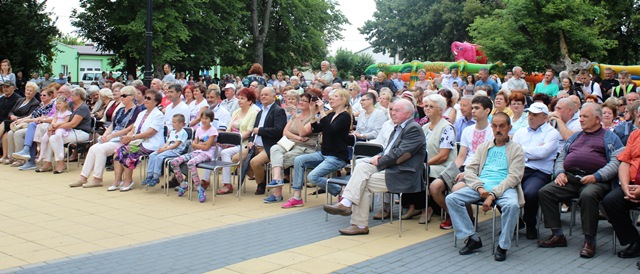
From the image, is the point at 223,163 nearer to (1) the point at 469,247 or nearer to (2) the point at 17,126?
(1) the point at 469,247

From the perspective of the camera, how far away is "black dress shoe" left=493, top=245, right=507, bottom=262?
580 cm

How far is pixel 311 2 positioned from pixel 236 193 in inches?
1144

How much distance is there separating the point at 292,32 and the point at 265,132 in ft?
94.3

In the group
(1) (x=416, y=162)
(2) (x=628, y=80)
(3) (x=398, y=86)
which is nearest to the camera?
(1) (x=416, y=162)

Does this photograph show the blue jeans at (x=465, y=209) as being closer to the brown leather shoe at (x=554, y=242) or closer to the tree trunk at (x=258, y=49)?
the brown leather shoe at (x=554, y=242)

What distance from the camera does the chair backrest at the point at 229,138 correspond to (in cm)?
900

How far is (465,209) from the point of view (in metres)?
6.14

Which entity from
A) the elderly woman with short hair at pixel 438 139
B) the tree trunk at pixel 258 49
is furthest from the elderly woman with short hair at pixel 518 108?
the tree trunk at pixel 258 49

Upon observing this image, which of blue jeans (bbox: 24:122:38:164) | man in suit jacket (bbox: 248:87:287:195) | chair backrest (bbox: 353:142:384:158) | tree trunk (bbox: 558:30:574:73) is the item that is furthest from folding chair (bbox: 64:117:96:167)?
tree trunk (bbox: 558:30:574:73)

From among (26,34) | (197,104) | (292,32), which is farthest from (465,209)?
(292,32)

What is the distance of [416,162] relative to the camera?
6.84 metres

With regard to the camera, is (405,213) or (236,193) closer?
(405,213)

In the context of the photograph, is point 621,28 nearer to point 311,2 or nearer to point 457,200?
point 311,2

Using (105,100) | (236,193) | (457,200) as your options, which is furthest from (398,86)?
(457,200)
